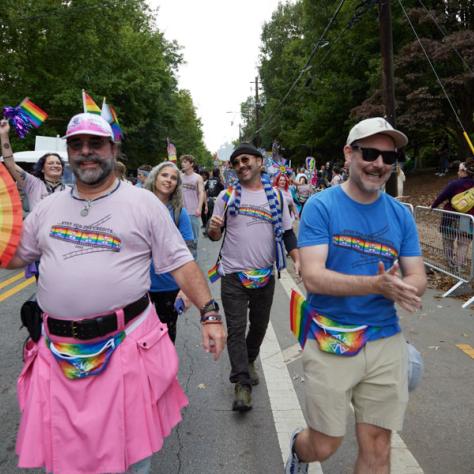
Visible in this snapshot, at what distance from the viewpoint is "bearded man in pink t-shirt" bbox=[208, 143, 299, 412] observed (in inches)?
145

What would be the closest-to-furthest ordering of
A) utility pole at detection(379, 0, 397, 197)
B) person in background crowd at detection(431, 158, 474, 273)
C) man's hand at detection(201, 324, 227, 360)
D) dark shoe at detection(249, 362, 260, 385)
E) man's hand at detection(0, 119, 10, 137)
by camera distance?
man's hand at detection(201, 324, 227, 360)
man's hand at detection(0, 119, 10, 137)
dark shoe at detection(249, 362, 260, 385)
person in background crowd at detection(431, 158, 474, 273)
utility pole at detection(379, 0, 397, 197)

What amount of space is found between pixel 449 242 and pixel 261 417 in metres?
5.08

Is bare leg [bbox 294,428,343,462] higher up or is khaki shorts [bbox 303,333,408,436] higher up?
khaki shorts [bbox 303,333,408,436]

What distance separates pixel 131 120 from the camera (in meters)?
27.9

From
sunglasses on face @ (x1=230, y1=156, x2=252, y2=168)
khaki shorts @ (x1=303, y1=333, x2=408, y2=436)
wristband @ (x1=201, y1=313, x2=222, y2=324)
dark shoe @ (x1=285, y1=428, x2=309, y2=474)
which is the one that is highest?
sunglasses on face @ (x1=230, y1=156, x2=252, y2=168)

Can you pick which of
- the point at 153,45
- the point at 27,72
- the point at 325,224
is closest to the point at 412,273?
the point at 325,224

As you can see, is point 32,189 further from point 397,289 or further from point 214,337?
point 397,289

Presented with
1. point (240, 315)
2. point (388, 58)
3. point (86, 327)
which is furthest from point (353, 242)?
point (388, 58)

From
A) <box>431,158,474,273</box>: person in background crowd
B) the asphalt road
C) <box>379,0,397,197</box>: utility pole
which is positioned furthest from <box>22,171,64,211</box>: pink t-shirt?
<box>379,0,397,197</box>: utility pole

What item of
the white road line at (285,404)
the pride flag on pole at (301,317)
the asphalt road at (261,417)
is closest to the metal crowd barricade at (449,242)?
the asphalt road at (261,417)

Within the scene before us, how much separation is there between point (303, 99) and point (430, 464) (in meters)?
35.2

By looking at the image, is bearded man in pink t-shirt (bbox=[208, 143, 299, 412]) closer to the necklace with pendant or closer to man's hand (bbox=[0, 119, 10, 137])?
the necklace with pendant

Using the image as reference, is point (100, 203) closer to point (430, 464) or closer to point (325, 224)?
point (325, 224)

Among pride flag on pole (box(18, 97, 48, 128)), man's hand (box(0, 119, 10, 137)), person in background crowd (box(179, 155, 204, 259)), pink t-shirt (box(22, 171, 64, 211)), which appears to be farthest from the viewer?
person in background crowd (box(179, 155, 204, 259))
